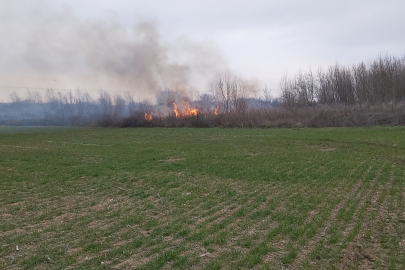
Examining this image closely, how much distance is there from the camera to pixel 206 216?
790 cm

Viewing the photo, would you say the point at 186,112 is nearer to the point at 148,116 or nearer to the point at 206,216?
the point at 148,116

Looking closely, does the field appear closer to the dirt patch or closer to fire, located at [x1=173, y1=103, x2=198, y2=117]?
the dirt patch

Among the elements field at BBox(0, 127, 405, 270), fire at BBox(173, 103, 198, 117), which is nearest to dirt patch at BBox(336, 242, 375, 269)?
field at BBox(0, 127, 405, 270)

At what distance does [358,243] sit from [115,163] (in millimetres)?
13228

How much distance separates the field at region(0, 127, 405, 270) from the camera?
5523 mm

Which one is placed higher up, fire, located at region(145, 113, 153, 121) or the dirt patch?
fire, located at region(145, 113, 153, 121)

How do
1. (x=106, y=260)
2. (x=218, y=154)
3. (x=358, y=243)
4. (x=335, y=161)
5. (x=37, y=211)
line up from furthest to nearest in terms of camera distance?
1. (x=218, y=154)
2. (x=335, y=161)
3. (x=37, y=211)
4. (x=358, y=243)
5. (x=106, y=260)

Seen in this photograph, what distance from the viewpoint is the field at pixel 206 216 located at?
552 centimetres

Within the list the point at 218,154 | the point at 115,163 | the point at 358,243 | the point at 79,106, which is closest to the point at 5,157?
the point at 115,163

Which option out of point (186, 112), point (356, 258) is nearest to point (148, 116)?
point (186, 112)

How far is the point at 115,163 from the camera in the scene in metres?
16.8

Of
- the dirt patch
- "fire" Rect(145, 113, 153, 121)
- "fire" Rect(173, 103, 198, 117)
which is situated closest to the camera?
the dirt patch

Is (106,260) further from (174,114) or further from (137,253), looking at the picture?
(174,114)

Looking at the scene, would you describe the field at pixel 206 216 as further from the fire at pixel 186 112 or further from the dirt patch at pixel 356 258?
the fire at pixel 186 112
